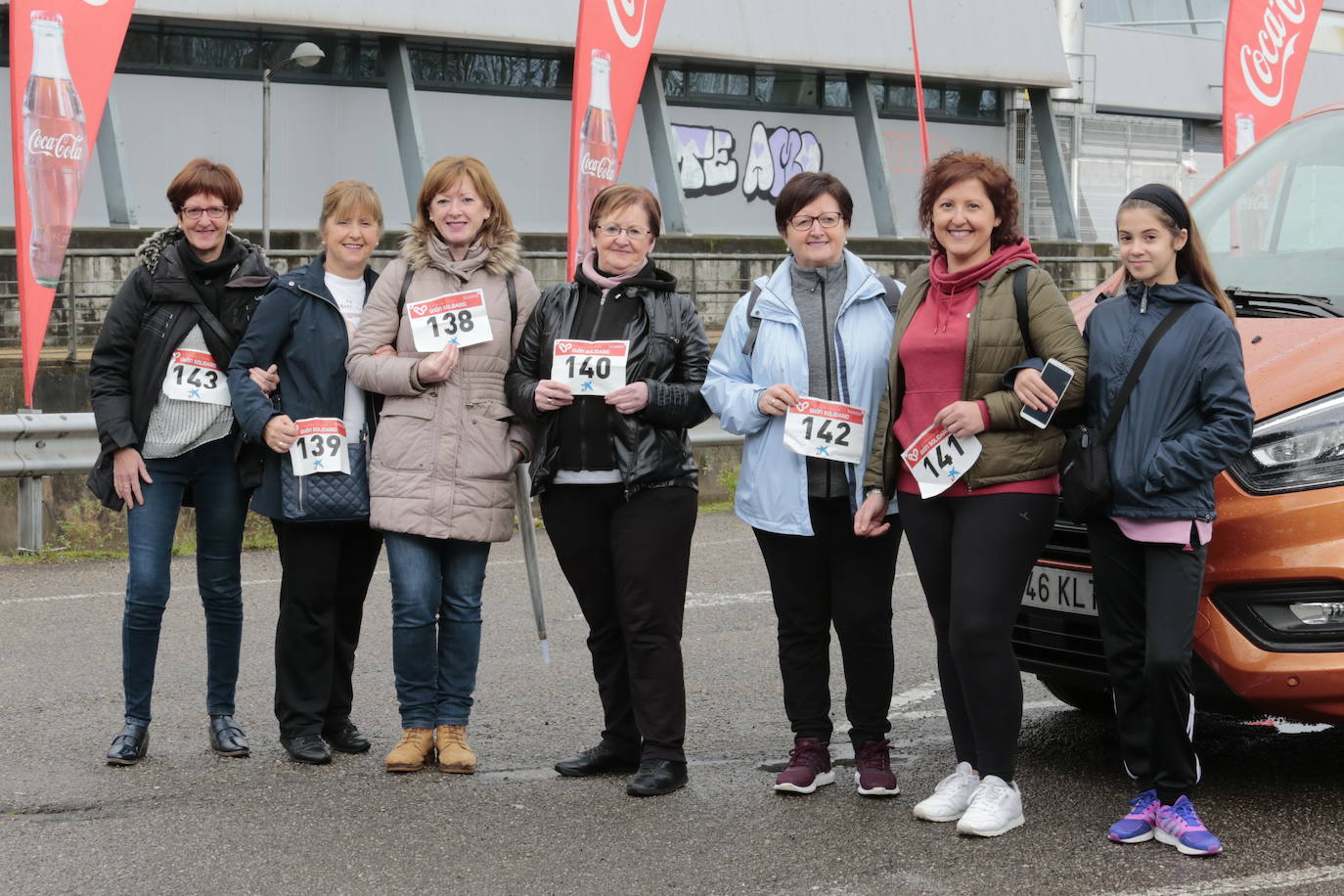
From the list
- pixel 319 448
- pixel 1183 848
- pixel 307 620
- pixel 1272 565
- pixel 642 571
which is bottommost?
pixel 1183 848

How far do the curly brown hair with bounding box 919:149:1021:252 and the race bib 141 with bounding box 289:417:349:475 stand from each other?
81.7 inches

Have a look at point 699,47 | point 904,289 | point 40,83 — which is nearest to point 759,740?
point 904,289

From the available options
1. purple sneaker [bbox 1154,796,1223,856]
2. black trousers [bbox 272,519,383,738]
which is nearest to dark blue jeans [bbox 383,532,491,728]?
black trousers [bbox 272,519,383,738]

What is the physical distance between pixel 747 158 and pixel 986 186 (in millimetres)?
24403

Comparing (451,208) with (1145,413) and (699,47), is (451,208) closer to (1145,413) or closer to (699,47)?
(1145,413)

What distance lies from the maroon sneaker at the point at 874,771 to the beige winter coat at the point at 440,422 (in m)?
1.38

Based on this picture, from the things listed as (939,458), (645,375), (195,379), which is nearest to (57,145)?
(195,379)

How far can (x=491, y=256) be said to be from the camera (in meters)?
5.85

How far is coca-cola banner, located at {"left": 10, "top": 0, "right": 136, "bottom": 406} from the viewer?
36.3 feet

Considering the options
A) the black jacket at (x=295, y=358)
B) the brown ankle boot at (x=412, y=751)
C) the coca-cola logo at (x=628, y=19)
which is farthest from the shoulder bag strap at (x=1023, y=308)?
the coca-cola logo at (x=628, y=19)

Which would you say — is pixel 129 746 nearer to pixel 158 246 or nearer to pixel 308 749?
pixel 308 749

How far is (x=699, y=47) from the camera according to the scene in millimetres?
26906

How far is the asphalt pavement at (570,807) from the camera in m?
4.64

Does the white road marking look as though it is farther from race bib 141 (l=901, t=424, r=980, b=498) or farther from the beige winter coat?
the beige winter coat
